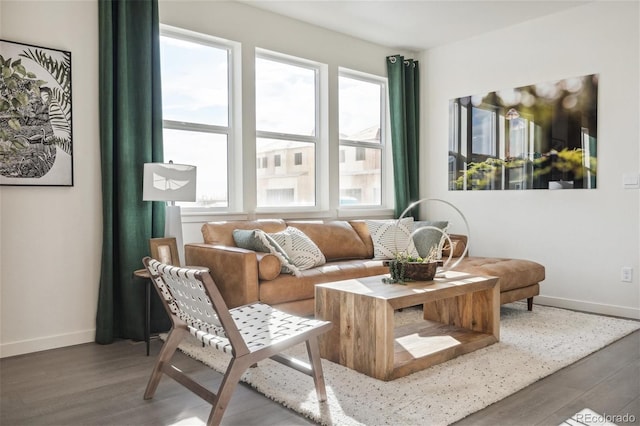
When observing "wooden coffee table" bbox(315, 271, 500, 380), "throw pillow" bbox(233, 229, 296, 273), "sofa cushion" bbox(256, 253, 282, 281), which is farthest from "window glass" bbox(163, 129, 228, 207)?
"wooden coffee table" bbox(315, 271, 500, 380)

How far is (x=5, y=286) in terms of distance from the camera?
10.3 feet

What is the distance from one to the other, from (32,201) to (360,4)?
9.81 ft

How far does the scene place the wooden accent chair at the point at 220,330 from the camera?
1.92m

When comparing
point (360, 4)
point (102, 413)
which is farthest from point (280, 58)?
point (102, 413)

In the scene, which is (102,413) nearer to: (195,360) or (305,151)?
(195,360)

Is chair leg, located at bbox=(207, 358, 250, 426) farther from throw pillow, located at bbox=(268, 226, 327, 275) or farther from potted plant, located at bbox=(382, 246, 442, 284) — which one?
throw pillow, located at bbox=(268, 226, 327, 275)

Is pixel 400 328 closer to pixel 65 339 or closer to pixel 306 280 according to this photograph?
pixel 306 280

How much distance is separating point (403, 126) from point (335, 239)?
1749 millimetres

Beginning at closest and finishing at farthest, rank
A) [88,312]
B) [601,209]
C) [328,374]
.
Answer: [328,374], [88,312], [601,209]

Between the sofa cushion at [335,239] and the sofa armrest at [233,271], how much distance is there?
966mm

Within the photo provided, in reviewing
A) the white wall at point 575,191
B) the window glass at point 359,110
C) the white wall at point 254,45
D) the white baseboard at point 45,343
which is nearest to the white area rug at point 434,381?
the white baseboard at point 45,343

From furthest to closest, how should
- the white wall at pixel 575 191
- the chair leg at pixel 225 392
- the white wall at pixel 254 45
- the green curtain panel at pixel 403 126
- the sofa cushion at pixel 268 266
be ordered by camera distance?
the green curtain panel at pixel 403 126
the white wall at pixel 575 191
the white wall at pixel 254 45
the sofa cushion at pixel 268 266
the chair leg at pixel 225 392

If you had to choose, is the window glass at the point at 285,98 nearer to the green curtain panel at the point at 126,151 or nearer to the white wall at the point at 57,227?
the green curtain panel at the point at 126,151

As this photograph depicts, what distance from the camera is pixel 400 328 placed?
3328mm
